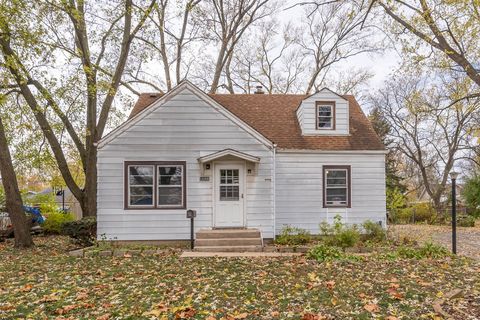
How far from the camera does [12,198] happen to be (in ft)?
37.8

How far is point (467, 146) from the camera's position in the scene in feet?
79.2

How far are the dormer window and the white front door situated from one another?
3896 millimetres

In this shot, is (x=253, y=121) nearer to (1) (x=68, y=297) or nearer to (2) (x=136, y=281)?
(2) (x=136, y=281)

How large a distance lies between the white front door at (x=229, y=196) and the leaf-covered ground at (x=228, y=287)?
8.55ft

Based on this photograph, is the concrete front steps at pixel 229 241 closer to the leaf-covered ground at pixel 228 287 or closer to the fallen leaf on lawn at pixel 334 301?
the leaf-covered ground at pixel 228 287

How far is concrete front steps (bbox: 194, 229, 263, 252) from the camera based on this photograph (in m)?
10.7

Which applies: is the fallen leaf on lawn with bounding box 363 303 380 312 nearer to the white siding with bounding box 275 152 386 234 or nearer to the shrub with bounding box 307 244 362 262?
the shrub with bounding box 307 244 362 262

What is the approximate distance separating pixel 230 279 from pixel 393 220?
17024 millimetres

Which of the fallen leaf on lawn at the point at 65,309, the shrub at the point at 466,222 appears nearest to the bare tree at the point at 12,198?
the fallen leaf on lawn at the point at 65,309

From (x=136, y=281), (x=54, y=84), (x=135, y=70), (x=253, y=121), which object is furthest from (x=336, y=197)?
(x=135, y=70)

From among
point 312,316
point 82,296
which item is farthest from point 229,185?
point 312,316

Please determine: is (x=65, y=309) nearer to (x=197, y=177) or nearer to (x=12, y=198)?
(x=197, y=177)

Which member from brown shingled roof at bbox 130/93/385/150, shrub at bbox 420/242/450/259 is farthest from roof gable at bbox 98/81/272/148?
shrub at bbox 420/242/450/259

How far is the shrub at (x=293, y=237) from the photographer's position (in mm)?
11820
